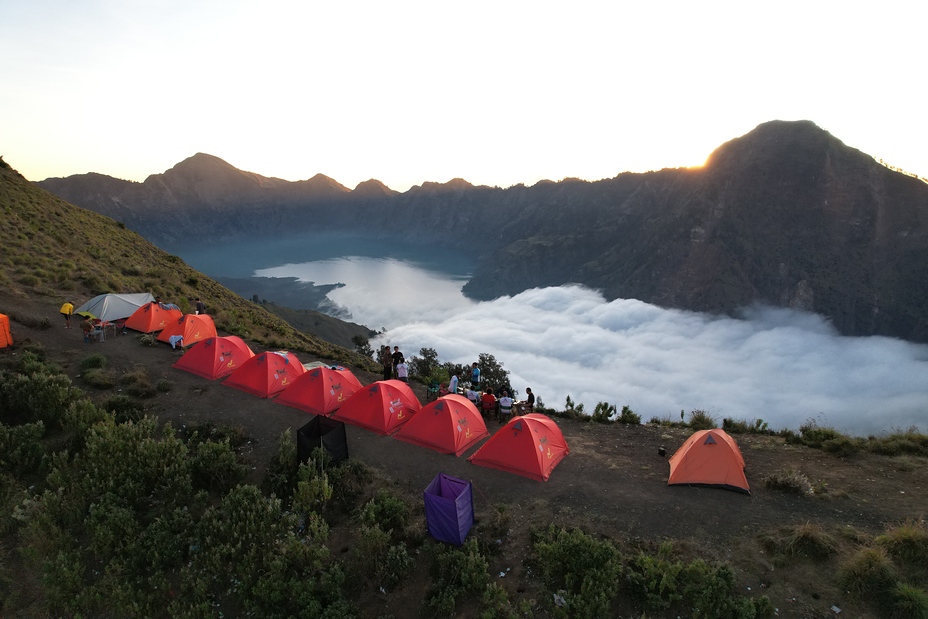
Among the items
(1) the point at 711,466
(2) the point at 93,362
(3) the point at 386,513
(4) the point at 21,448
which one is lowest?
(3) the point at 386,513

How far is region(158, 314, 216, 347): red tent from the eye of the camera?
19.4 meters

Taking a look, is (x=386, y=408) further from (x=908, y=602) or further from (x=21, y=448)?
(x=908, y=602)

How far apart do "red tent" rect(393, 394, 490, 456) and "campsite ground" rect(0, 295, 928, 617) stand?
0.31 m

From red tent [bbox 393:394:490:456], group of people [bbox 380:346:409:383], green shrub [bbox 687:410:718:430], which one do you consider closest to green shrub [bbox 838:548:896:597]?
green shrub [bbox 687:410:718:430]

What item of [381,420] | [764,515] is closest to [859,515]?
[764,515]

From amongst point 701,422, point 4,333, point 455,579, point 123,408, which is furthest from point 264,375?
point 701,422

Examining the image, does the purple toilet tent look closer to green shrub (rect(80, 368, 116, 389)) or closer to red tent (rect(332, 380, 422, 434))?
red tent (rect(332, 380, 422, 434))

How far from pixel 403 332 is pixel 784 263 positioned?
433 ft

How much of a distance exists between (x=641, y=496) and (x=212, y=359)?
50.1 ft

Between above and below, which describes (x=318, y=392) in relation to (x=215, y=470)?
above

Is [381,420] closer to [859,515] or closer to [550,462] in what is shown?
[550,462]

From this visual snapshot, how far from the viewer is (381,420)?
13.8 meters

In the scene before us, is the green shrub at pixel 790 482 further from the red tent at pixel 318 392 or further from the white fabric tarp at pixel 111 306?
the white fabric tarp at pixel 111 306

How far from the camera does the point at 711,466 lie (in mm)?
10648
